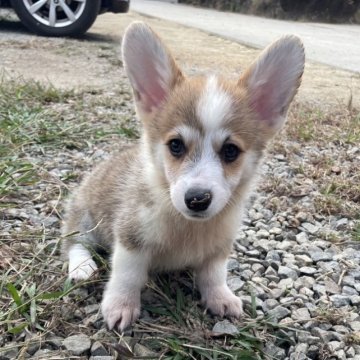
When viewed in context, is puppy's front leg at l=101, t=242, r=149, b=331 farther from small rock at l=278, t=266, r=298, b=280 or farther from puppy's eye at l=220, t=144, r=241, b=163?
small rock at l=278, t=266, r=298, b=280

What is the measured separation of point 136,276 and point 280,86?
109 centimetres

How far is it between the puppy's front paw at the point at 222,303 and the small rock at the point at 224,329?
0.06 meters

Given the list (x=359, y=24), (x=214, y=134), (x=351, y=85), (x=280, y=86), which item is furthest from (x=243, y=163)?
(x=359, y=24)

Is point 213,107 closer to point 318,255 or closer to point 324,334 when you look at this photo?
point 324,334

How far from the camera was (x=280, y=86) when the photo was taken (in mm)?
2771

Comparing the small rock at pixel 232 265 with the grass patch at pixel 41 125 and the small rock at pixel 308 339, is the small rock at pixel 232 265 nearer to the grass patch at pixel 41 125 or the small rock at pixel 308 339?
the small rock at pixel 308 339

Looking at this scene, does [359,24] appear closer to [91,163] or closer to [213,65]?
[213,65]

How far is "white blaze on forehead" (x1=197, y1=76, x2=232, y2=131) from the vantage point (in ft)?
7.89

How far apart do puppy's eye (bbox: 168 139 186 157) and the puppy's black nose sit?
260mm

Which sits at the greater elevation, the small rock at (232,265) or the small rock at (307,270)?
the small rock at (307,270)

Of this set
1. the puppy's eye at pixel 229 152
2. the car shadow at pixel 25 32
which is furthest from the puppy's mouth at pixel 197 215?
the car shadow at pixel 25 32

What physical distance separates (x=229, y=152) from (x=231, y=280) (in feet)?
2.53

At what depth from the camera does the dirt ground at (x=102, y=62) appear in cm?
653

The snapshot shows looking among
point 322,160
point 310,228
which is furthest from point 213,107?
point 322,160
